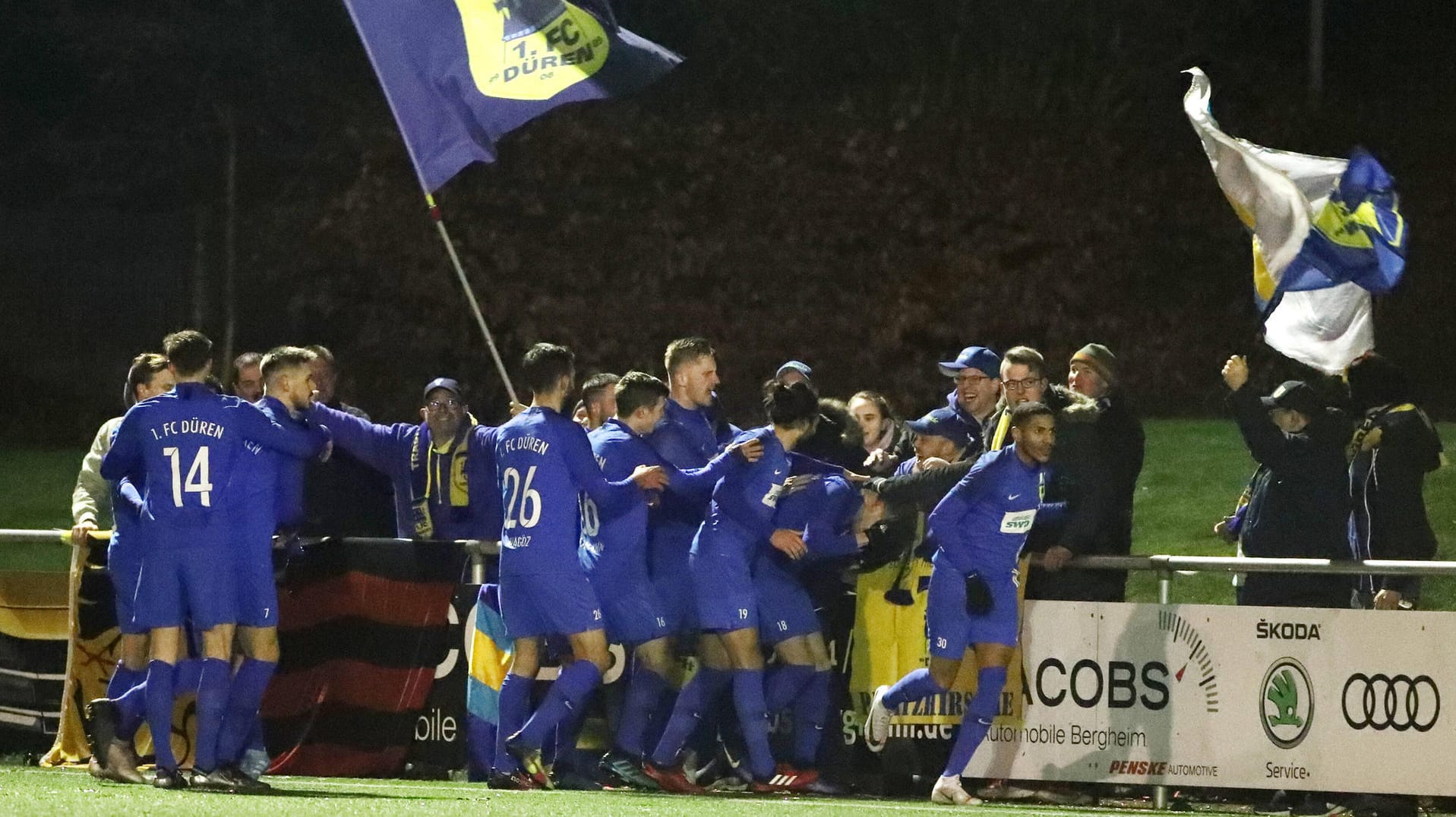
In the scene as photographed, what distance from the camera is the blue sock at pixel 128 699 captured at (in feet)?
33.5

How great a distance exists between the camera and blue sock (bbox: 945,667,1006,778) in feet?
34.2

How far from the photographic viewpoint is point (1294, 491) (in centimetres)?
1105

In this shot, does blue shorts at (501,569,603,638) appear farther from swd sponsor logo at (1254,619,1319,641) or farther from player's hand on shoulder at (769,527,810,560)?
swd sponsor logo at (1254,619,1319,641)

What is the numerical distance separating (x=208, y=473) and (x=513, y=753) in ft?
6.51

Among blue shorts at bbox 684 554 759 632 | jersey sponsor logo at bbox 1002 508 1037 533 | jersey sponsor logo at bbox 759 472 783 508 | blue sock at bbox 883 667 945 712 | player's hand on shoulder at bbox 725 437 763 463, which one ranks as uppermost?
player's hand on shoulder at bbox 725 437 763 463

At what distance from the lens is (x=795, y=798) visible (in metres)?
10.6

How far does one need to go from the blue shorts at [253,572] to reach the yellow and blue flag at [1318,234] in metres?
4.89

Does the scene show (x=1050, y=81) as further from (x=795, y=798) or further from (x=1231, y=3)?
(x=795, y=798)

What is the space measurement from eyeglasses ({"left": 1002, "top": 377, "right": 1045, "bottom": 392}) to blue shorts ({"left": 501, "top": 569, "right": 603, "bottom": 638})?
2.31 m

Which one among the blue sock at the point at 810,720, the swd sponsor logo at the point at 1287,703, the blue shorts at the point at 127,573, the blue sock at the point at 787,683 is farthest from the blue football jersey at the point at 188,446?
the swd sponsor logo at the point at 1287,703

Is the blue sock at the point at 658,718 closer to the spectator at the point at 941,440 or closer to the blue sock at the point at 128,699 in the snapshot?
the spectator at the point at 941,440

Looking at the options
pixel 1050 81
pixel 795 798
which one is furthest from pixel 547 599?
pixel 1050 81

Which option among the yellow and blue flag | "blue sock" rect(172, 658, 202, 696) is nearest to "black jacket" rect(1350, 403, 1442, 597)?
the yellow and blue flag

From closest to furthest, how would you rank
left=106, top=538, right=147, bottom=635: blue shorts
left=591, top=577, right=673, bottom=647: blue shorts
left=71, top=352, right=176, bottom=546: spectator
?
left=106, top=538, right=147, bottom=635: blue shorts → left=591, top=577, right=673, bottom=647: blue shorts → left=71, top=352, right=176, bottom=546: spectator
